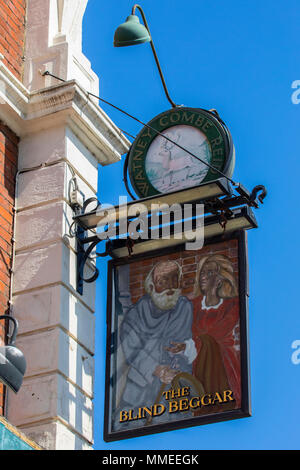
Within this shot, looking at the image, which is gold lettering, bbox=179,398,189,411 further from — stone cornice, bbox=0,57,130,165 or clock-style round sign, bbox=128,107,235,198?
stone cornice, bbox=0,57,130,165

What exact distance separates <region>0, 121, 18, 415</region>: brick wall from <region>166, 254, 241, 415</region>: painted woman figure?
6.24 feet

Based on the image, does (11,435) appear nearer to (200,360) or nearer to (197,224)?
(200,360)

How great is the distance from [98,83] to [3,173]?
2018 millimetres

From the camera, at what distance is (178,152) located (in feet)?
47.1

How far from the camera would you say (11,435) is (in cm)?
1164

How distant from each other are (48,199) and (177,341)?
7.34ft

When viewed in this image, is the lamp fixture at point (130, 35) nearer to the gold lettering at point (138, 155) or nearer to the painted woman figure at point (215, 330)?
the gold lettering at point (138, 155)

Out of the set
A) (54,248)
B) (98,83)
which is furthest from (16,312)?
(98,83)

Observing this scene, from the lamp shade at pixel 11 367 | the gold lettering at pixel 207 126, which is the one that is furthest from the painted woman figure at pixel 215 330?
the lamp shade at pixel 11 367

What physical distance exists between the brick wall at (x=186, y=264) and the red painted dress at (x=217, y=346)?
262 millimetres

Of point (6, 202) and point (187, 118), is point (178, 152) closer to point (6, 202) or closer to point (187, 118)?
point (187, 118)

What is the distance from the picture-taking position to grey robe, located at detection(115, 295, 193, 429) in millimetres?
13102

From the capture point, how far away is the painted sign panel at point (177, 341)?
1280 cm

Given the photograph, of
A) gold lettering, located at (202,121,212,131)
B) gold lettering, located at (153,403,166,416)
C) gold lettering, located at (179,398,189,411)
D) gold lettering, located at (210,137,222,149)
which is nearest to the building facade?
gold lettering, located at (153,403,166,416)
